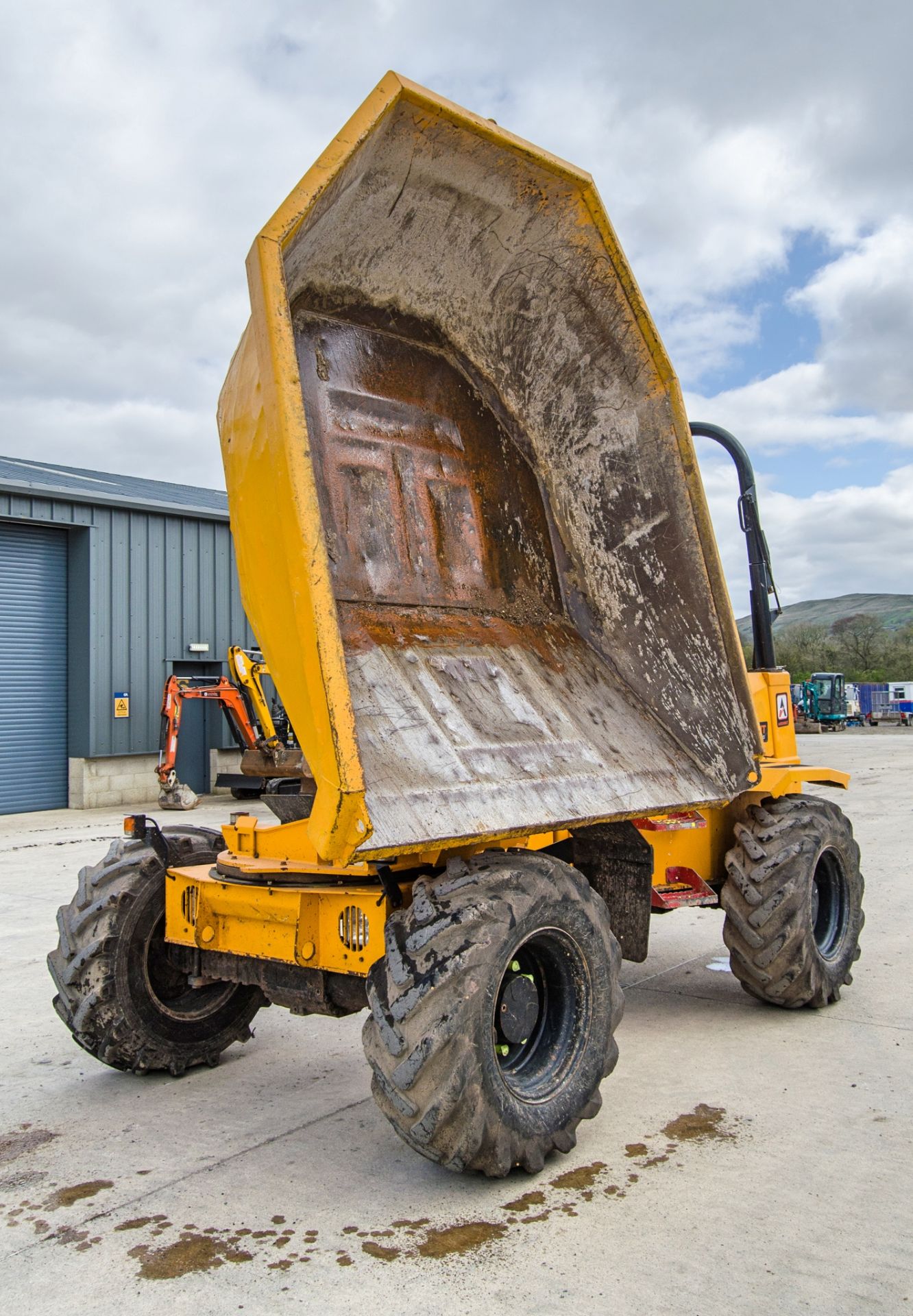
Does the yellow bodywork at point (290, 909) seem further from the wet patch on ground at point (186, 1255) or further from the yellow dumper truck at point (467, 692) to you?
the wet patch on ground at point (186, 1255)

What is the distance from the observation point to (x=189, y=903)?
424 centimetres

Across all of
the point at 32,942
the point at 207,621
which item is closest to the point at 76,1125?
the point at 32,942

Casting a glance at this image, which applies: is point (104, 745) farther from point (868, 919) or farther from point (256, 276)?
point (256, 276)

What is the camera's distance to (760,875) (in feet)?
17.1

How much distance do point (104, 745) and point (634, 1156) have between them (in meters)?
15.1

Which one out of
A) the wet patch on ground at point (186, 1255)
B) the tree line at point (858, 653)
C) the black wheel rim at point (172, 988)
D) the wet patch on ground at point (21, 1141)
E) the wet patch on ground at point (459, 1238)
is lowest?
the wet patch on ground at point (21, 1141)

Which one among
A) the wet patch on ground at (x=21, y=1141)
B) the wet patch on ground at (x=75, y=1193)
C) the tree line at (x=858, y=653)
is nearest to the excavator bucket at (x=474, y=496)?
the wet patch on ground at (x=75, y=1193)

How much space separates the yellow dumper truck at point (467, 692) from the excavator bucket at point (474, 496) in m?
0.01

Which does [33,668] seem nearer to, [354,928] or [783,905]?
[783,905]

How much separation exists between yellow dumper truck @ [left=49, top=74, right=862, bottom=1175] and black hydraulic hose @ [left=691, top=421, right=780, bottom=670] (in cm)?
2

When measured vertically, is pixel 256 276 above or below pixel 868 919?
above

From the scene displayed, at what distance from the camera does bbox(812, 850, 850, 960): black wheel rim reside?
5.71 meters

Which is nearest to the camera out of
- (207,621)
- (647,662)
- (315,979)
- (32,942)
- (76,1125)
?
(315,979)

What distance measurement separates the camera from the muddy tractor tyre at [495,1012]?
10.4ft
